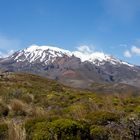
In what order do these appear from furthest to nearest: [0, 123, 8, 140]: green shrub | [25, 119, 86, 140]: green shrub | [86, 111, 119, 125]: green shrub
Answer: [86, 111, 119, 125]: green shrub → [0, 123, 8, 140]: green shrub → [25, 119, 86, 140]: green shrub

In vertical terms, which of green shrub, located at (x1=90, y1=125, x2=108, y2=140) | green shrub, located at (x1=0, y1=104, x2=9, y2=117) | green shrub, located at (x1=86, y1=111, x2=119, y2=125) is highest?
green shrub, located at (x1=0, y1=104, x2=9, y2=117)

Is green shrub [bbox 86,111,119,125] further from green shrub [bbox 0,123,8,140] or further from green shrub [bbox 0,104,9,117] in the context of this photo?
green shrub [bbox 0,104,9,117]

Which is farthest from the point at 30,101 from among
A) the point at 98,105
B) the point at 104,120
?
the point at 104,120

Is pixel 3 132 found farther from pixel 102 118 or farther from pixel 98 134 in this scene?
pixel 102 118

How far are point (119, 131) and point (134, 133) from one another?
431mm

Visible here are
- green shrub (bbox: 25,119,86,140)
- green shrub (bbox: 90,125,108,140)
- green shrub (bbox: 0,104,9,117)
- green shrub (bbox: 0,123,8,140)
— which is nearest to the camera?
green shrub (bbox: 25,119,86,140)

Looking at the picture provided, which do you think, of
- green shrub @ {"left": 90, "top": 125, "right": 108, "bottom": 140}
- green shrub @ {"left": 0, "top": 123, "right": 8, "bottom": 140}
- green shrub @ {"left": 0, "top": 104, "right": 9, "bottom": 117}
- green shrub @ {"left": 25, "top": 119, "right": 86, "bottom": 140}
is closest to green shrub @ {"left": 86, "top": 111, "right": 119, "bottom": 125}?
green shrub @ {"left": 90, "top": 125, "right": 108, "bottom": 140}

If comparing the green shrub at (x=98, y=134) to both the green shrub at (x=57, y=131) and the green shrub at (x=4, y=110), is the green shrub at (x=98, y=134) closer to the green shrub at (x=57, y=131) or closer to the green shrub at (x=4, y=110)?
the green shrub at (x=57, y=131)

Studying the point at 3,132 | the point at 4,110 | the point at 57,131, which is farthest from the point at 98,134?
the point at 4,110

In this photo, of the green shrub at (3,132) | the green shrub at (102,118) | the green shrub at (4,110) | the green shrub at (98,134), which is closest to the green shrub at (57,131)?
the green shrub at (98,134)

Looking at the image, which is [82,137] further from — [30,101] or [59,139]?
[30,101]

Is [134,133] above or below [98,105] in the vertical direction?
below

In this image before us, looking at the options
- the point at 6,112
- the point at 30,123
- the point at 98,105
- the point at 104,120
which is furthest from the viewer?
the point at 98,105

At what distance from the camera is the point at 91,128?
37.9 feet
